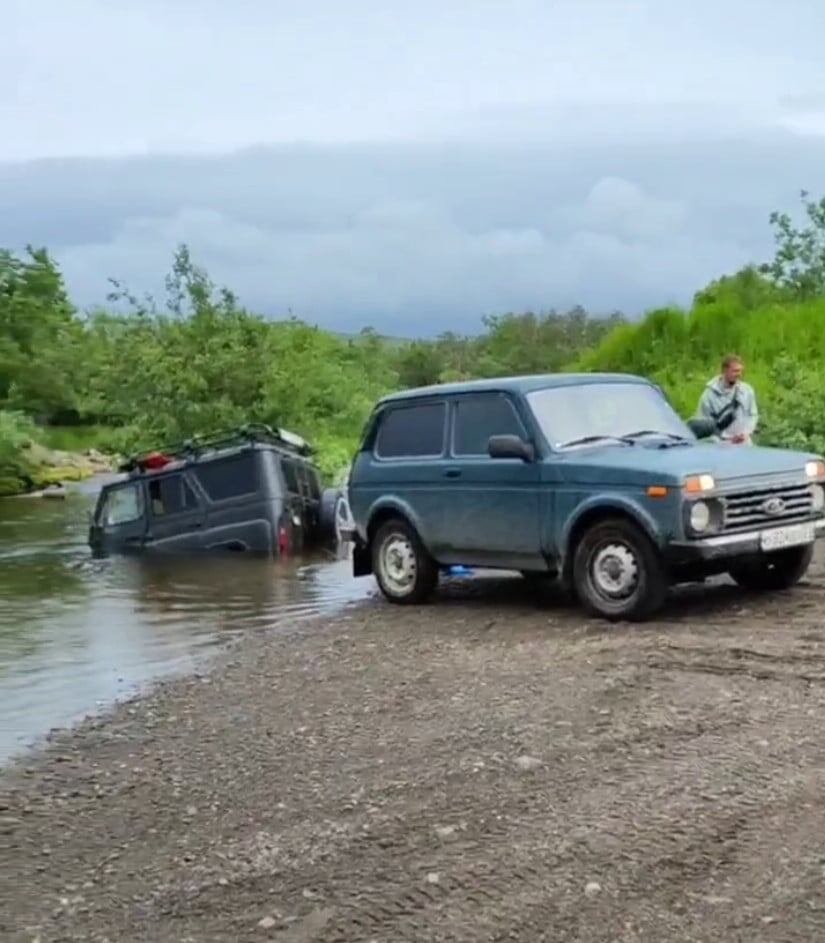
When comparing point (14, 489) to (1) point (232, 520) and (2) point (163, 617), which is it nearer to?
(1) point (232, 520)

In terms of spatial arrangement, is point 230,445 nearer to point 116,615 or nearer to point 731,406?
point 116,615

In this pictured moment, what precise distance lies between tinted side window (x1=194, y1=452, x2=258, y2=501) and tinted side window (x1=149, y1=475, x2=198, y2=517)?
346 millimetres

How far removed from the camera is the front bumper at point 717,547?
36.1ft

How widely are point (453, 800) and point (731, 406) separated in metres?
9.09

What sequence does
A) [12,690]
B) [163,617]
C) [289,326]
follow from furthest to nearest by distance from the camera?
1. [289,326]
2. [163,617]
3. [12,690]

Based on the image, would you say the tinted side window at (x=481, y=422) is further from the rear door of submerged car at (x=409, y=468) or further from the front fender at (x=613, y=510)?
the front fender at (x=613, y=510)

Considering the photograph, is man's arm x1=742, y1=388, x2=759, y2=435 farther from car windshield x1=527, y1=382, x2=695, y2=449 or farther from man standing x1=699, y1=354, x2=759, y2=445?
car windshield x1=527, y1=382, x2=695, y2=449

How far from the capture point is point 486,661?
10.2 metres

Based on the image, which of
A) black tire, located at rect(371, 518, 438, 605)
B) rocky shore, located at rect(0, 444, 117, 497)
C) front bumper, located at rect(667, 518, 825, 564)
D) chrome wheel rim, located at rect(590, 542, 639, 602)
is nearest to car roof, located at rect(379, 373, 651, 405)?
black tire, located at rect(371, 518, 438, 605)

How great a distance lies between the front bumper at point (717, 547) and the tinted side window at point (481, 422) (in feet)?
6.22

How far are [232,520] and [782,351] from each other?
1143 centimetres

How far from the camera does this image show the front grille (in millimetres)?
11320

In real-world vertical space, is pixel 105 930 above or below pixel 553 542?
below

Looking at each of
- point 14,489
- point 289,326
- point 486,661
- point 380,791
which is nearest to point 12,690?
point 486,661
